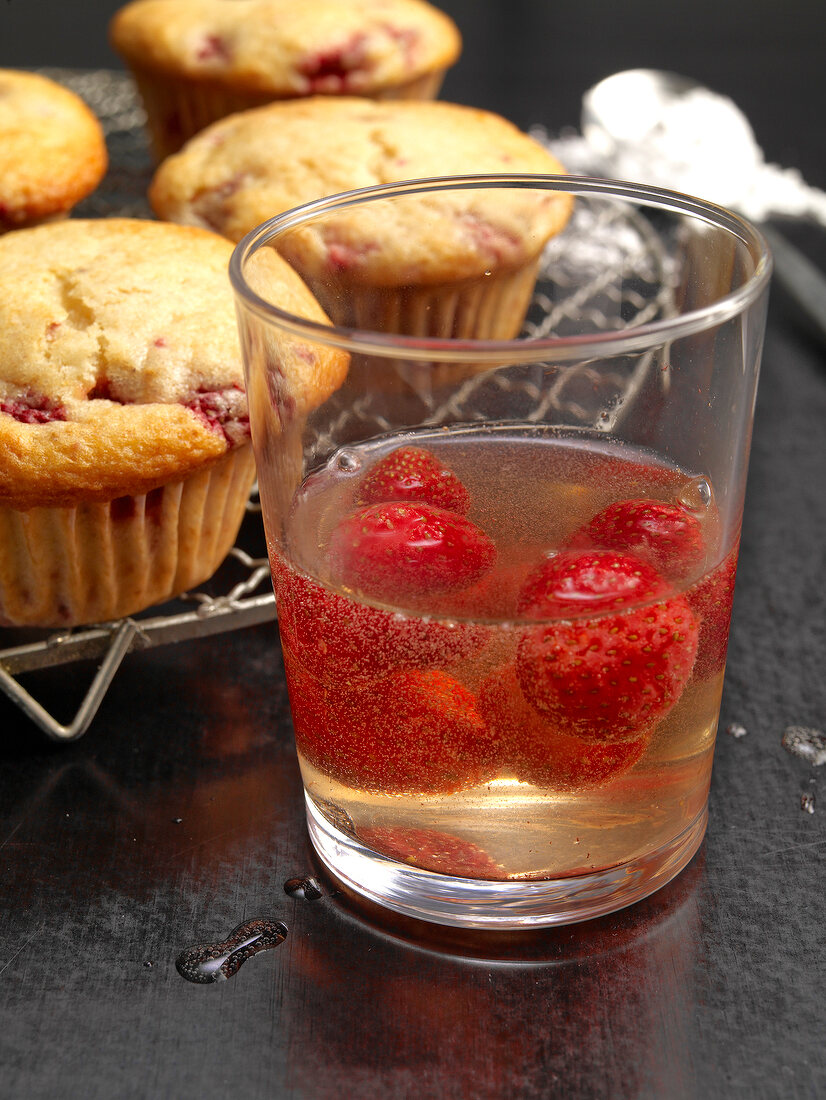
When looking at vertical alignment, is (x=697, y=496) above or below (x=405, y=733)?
above

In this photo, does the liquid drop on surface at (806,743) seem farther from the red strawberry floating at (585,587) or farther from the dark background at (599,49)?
the dark background at (599,49)

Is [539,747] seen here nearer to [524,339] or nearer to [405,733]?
[405,733]

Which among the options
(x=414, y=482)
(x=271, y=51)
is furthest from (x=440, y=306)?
(x=271, y=51)

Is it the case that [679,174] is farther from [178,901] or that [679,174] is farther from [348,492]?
[178,901]

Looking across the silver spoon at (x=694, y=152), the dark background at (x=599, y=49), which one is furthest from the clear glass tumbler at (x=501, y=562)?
the dark background at (x=599, y=49)

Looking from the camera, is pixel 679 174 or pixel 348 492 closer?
pixel 348 492

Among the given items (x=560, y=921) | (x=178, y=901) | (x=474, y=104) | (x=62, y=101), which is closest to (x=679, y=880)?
(x=560, y=921)

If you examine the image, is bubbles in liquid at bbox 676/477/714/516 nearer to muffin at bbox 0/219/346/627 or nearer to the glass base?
the glass base
